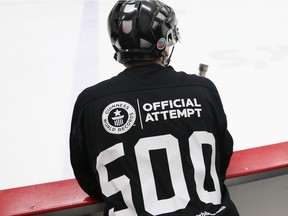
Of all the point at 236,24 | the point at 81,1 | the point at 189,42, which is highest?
the point at 81,1

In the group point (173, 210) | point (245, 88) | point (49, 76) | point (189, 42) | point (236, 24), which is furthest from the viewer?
point (236, 24)

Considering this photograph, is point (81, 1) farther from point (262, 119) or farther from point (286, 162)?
point (286, 162)

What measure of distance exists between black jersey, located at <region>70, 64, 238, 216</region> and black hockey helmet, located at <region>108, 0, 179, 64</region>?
6 cm

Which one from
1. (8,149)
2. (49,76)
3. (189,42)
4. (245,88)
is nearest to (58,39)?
(49,76)

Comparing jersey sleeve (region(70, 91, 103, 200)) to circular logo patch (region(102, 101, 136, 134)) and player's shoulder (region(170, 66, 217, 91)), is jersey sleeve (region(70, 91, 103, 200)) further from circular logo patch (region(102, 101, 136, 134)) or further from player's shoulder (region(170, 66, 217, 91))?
player's shoulder (region(170, 66, 217, 91))

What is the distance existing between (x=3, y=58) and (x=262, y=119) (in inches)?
68.2

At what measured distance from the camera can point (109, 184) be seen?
1.94ft

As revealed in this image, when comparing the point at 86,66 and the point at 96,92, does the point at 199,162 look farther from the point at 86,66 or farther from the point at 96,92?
the point at 86,66

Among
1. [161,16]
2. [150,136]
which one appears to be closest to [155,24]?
[161,16]

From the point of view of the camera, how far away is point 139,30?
2.11ft

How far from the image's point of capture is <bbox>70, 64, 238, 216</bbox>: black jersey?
567 mm

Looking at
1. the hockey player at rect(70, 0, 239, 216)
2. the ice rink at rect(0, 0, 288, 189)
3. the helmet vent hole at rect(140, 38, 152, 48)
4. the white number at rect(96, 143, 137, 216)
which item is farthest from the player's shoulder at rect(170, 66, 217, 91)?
the ice rink at rect(0, 0, 288, 189)

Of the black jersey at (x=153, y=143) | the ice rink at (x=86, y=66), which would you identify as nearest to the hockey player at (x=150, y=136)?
the black jersey at (x=153, y=143)

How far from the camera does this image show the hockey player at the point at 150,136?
0.57 metres
